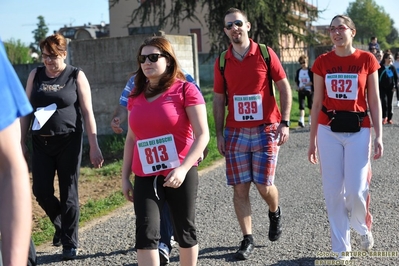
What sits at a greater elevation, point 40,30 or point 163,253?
point 40,30

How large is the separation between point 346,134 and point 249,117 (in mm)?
871

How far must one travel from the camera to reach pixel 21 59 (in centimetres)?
4041

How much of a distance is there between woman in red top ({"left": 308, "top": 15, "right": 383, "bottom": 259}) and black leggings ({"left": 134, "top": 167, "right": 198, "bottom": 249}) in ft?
4.51

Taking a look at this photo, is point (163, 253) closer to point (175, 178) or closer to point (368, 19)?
point (175, 178)

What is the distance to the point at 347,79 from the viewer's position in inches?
212

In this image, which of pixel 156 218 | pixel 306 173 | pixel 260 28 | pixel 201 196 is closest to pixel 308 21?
pixel 260 28

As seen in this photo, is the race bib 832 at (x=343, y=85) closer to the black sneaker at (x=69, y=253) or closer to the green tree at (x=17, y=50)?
the black sneaker at (x=69, y=253)

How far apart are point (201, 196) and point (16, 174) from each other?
21.2 feet

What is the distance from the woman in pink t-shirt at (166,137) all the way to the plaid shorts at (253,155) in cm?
132

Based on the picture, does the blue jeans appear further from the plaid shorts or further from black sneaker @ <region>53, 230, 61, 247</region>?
black sneaker @ <region>53, 230, 61, 247</region>

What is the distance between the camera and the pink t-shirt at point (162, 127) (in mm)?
4477

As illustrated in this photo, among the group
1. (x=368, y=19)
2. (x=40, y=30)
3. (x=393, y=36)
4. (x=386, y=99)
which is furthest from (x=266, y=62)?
(x=393, y=36)

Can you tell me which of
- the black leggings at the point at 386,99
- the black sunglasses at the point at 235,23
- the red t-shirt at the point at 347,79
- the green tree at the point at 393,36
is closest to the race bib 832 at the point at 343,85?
the red t-shirt at the point at 347,79

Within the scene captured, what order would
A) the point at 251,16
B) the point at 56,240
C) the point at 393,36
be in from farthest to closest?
the point at 393,36
the point at 251,16
the point at 56,240
